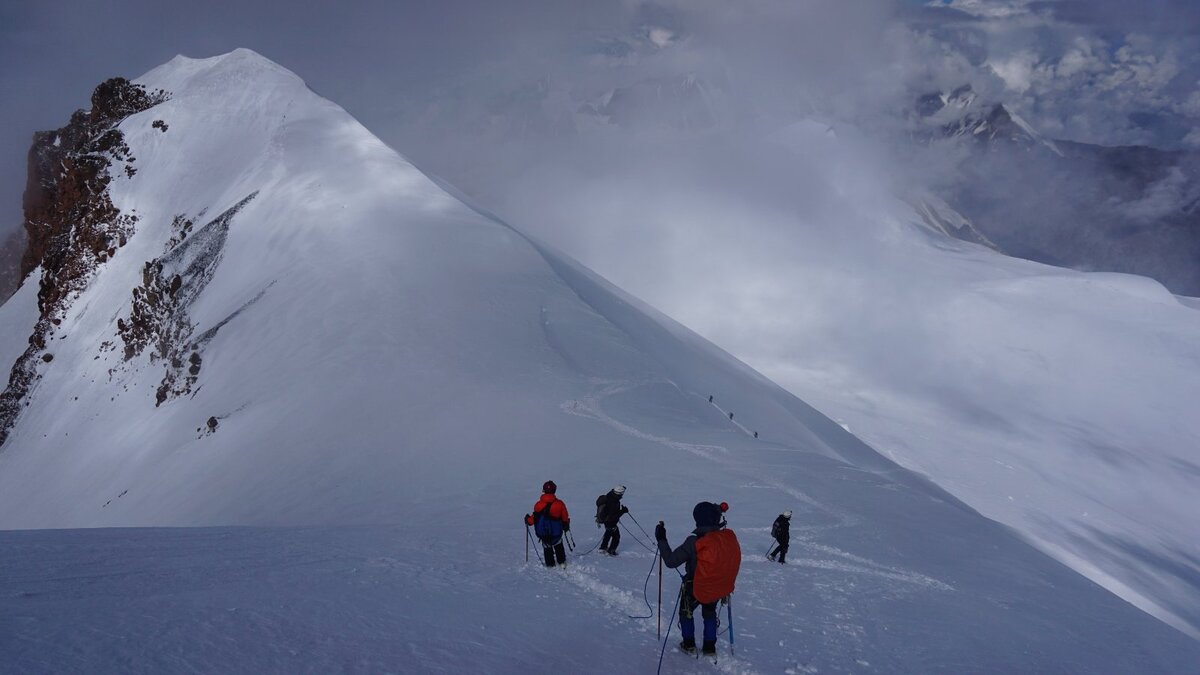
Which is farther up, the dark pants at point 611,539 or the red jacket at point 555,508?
the red jacket at point 555,508

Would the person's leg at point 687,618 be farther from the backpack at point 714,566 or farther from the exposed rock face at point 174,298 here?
the exposed rock face at point 174,298

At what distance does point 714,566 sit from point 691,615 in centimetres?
73

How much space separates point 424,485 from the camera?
668 inches

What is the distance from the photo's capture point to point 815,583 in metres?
10.8

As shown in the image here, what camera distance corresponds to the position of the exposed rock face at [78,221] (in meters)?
60.9

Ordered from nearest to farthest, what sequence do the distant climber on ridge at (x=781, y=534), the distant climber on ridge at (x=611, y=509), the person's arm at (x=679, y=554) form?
1. the person's arm at (x=679, y=554)
2. the distant climber on ridge at (x=611, y=509)
3. the distant climber on ridge at (x=781, y=534)

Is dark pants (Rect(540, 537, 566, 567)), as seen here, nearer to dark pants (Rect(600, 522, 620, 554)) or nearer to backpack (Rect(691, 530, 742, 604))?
dark pants (Rect(600, 522, 620, 554))

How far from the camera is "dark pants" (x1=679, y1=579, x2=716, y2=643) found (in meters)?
6.55

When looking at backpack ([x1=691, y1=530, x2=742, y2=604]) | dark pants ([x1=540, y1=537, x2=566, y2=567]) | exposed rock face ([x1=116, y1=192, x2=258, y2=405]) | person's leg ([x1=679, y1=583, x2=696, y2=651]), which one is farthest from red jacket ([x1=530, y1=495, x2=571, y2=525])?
exposed rock face ([x1=116, y1=192, x2=258, y2=405])

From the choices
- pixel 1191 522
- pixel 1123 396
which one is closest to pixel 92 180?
pixel 1191 522

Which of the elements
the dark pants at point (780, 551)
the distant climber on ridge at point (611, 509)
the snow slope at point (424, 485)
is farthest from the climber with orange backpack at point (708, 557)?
the dark pants at point (780, 551)

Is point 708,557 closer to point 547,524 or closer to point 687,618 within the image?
point 687,618

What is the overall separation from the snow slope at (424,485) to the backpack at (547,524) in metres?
0.71

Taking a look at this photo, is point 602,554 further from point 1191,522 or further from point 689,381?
point 1191,522
